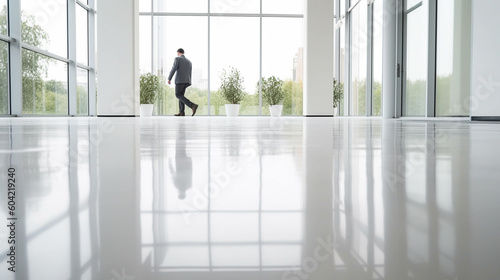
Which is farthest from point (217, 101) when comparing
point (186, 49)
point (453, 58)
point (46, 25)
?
point (453, 58)

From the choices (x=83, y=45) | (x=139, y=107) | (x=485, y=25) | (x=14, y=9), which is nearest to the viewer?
(x=485, y=25)

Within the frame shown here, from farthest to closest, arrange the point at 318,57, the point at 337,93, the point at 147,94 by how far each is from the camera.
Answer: the point at 337,93
the point at 147,94
the point at 318,57

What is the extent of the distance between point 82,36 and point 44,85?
323cm

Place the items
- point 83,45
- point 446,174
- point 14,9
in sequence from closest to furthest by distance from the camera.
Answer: point 446,174 → point 14,9 → point 83,45

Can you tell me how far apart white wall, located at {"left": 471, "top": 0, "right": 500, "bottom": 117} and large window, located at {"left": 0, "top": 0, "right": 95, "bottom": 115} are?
7240 mm

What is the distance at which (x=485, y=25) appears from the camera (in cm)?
459

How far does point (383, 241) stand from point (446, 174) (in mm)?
431

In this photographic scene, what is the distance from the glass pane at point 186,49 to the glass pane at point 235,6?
20.2 inches

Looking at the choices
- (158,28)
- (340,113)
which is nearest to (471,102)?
(340,113)

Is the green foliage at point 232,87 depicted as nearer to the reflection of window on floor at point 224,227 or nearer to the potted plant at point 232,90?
the potted plant at point 232,90

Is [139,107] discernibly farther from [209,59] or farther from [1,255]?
[1,255]

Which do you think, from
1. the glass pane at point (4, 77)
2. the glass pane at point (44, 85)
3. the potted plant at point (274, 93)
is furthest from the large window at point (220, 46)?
the glass pane at point (4, 77)

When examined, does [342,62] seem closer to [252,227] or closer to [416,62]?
[416,62]

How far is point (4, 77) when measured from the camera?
25.2 ft
